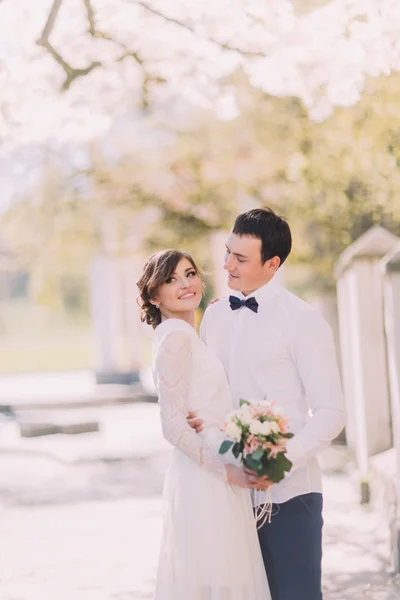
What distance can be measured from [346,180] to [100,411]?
9.45 metres

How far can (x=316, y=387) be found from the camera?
11.6 ft

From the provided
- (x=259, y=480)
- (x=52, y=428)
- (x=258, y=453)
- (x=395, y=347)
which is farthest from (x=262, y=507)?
(x=52, y=428)

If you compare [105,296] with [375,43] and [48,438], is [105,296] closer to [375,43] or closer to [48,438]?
[48,438]

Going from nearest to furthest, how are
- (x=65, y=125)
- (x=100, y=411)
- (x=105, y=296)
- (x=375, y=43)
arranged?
1. (x=375, y=43)
2. (x=65, y=125)
3. (x=100, y=411)
4. (x=105, y=296)

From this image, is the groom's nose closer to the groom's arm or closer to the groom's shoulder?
the groom's shoulder

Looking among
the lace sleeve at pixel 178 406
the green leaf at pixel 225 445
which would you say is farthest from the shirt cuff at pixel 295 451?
the lace sleeve at pixel 178 406

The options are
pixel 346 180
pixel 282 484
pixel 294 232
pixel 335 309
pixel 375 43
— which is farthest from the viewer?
pixel 294 232

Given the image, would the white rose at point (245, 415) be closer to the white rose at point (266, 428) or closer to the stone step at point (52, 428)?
the white rose at point (266, 428)

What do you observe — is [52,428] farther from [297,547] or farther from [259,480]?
[259,480]

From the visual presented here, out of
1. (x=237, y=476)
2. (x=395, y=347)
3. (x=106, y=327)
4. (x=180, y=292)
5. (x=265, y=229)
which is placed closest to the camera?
(x=237, y=476)

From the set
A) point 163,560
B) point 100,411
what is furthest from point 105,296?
point 163,560

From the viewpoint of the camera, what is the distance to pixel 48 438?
1528cm

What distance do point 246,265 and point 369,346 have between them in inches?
243

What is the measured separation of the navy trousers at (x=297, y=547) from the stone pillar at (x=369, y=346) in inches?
220
